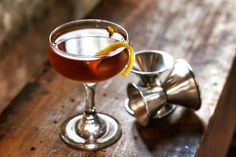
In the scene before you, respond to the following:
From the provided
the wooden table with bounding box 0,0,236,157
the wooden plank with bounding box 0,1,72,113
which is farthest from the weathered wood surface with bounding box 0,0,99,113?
the wooden table with bounding box 0,0,236,157

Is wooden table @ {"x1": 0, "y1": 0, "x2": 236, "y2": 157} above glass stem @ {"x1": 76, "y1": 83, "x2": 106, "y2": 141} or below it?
below

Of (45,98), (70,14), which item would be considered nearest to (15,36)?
(70,14)

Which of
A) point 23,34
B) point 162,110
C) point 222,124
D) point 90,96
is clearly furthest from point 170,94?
point 23,34

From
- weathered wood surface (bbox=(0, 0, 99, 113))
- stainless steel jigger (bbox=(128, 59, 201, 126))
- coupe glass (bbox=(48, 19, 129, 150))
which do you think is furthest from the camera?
weathered wood surface (bbox=(0, 0, 99, 113))

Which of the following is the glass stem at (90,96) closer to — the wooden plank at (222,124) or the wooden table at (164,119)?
the wooden table at (164,119)

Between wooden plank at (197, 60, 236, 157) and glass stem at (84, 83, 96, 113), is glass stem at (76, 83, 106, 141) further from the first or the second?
wooden plank at (197, 60, 236, 157)

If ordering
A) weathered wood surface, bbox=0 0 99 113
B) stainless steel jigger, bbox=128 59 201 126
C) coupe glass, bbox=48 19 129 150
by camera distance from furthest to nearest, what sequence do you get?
weathered wood surface, bbox=0 0 99 113
stainless steel jigger, bbox=128 59 201 126
coupe glass, bbox=48 19 129 150

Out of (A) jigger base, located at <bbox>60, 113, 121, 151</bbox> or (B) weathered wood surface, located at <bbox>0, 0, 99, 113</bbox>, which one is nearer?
(A) jigger base, located at <bbox>60, 113, 121, 151</bbox>

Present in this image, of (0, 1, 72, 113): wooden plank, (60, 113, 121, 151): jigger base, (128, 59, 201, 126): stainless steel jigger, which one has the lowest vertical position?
(0, 1, 72, 113): wooden plank
